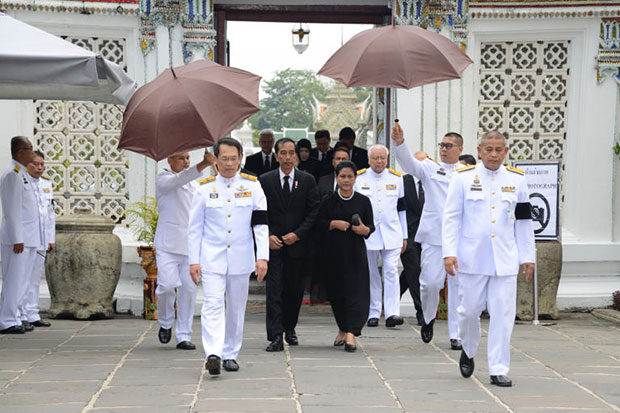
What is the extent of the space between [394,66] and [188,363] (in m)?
2.98

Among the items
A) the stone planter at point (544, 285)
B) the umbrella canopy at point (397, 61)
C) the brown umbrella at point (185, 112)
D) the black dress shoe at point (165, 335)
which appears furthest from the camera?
the stone planter at point (544, 285)

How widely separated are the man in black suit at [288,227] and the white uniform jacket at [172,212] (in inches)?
29.2

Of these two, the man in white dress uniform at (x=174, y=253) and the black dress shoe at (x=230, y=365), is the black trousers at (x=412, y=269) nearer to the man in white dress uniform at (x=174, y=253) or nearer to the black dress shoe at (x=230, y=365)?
the man in white dress uniform at (x=174, y=253)

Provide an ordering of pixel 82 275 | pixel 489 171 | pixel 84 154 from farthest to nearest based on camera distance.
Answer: pixel 84 154 < pixel 82 275 < pixel 489 171

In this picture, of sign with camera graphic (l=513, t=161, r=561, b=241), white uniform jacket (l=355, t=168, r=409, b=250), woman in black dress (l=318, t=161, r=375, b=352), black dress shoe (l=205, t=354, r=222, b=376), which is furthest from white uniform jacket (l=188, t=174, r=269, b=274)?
sign with camera graphic (l=513, t=161, r=561, b=241)

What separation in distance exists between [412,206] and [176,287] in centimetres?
323

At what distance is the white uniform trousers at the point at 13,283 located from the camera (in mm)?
9336

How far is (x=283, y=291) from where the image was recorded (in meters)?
8.26

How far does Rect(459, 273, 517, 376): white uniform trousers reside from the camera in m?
6.50

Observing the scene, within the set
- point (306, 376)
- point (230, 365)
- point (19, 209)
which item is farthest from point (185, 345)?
point (19, 209)

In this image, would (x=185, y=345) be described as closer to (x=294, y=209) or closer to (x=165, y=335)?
(x=165, y=335)

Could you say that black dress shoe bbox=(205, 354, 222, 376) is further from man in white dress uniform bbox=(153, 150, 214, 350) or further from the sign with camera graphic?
the sign with camera graphic

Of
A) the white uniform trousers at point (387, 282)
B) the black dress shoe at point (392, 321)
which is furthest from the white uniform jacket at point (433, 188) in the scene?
the black dress shoe at point (392, 321)

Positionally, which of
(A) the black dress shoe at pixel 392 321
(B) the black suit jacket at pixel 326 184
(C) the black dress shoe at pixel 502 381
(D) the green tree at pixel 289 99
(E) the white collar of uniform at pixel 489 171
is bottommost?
(A) the black dress shoe at pixel 392 321
